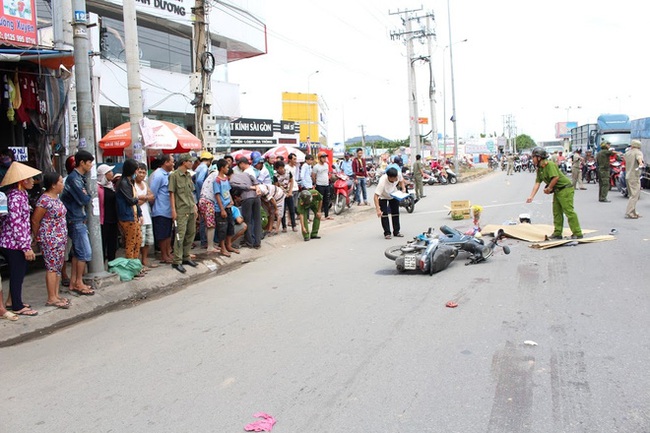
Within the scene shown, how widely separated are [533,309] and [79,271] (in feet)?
18.4

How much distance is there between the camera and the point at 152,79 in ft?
74.6

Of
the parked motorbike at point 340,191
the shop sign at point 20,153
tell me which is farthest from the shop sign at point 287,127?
the shop sign at point 20,153

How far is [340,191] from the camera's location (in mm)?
16297

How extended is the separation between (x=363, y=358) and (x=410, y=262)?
3387mm

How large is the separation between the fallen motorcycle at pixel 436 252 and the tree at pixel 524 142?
535 feet

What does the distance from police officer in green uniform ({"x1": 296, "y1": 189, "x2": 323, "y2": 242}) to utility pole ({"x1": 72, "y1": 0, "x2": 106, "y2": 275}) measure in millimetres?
4991

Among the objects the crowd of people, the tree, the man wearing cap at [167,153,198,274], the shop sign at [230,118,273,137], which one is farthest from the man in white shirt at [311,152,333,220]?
the tree

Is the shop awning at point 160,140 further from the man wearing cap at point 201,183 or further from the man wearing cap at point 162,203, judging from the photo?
the man wearing cap at point 162,203

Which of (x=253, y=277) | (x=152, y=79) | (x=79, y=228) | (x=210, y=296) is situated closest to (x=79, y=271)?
(x=79, y=228)

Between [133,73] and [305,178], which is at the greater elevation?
[133,73]

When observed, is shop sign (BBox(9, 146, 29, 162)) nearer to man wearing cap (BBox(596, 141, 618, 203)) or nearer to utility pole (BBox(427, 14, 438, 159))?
man wearing cap (BBox(596, 141, 618, 203))

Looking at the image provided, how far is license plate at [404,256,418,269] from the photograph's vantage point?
7.85 m

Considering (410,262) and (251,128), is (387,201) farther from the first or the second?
(251,128)

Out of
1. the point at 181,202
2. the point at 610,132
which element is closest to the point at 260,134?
the point at 610,132
